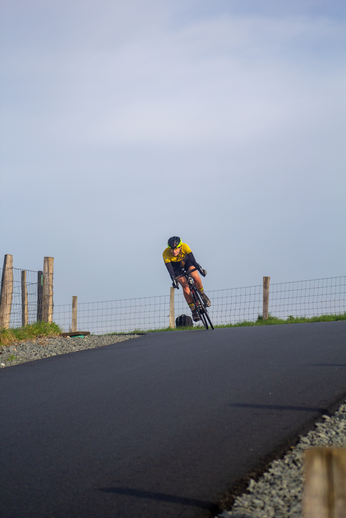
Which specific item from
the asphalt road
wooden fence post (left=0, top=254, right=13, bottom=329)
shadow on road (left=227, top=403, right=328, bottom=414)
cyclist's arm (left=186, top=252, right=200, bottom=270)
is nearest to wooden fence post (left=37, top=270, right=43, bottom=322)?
wooden fence post (left=0, top=254, right=13, bottom=329)

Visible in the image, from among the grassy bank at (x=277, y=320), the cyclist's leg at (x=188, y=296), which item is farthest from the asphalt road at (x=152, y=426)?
the grassy bank at (x=277, y=320)

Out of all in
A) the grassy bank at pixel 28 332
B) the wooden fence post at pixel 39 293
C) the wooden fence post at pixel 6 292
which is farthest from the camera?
the wooden fence post at pixel 39 293

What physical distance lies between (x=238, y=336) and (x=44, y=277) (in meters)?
6.79

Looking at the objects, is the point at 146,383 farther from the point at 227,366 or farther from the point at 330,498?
the point at 330,498

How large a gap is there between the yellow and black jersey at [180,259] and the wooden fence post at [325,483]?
468 inches

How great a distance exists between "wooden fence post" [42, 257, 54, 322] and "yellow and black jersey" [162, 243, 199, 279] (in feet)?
11.8

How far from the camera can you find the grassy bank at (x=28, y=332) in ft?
37.1

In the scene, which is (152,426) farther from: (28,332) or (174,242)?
(174,242)

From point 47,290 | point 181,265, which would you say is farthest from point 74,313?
point 181,265

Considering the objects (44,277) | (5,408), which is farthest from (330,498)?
(44,277)

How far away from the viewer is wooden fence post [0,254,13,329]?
12.5 metres

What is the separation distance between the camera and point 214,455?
11.1 feet

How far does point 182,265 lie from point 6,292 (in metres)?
4.87

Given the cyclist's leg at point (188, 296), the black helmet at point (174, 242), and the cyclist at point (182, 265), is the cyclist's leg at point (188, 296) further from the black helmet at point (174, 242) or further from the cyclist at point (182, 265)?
the black helmet at point (174, 242)
